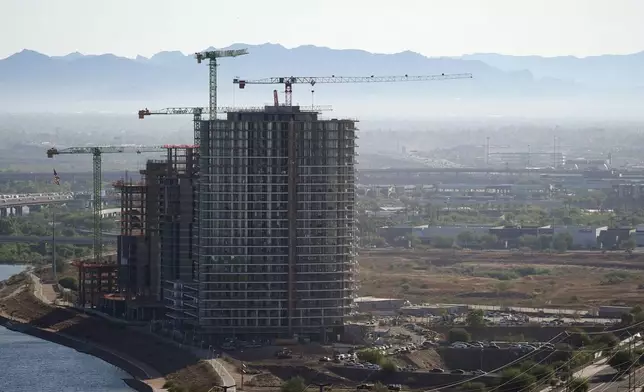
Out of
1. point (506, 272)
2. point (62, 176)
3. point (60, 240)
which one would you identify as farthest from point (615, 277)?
point (62, 176)

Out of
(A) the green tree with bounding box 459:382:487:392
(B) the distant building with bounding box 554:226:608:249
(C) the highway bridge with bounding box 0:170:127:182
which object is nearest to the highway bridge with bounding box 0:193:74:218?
(C) the highway bridge with bounding box 0:170:127:182

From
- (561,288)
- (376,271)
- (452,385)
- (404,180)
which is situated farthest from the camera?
(404,180)

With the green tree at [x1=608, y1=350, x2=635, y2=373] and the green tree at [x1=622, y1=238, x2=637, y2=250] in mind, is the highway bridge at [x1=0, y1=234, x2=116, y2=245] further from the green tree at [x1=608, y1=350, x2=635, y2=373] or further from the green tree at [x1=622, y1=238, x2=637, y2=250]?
the green tree at [x1=608, y1=350, x2=635, y2=373]

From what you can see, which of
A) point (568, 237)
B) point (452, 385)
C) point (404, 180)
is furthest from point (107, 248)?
point (404, 180)

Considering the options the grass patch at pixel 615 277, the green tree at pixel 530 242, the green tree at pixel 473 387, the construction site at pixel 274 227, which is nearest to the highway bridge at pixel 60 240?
the green tree at pixel 530 242

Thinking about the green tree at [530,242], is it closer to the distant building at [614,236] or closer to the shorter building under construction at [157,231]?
the distant building at [614,236]

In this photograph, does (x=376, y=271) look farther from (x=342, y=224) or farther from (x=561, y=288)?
(x=342, y=224)
